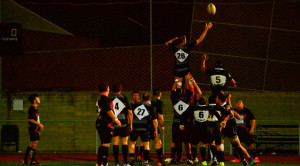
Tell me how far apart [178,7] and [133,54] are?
8.35 ft

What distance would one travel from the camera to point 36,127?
15.1 m

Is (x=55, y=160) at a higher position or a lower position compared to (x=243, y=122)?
lower

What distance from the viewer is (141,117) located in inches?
545

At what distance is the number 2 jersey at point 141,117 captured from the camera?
45.3ft

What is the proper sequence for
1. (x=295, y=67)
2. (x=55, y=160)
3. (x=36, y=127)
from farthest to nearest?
(x=295, y=67), (x=55, y=160), (x=36, y=127)

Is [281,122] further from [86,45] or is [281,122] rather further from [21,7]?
[21,7]

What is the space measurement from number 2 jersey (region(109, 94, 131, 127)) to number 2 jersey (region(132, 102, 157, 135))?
0.30 metres

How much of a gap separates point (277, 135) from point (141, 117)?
6.77m

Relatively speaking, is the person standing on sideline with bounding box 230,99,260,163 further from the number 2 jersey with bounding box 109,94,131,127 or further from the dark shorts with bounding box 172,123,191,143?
the number 2 jersey with bounding box 109,94,131,127

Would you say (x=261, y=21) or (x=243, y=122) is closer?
(x=243, y=122)

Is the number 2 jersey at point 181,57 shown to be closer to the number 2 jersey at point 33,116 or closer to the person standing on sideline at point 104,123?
the person standing on sideline at point 104,123

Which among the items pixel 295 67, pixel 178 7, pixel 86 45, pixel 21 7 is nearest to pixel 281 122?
pixel 295 67

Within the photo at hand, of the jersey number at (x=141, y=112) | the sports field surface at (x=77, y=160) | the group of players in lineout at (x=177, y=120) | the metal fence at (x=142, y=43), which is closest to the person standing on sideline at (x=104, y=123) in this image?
the group of players in lineout at (x=177, y=120)

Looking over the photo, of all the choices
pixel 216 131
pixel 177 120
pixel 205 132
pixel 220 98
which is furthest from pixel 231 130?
pixel 177 120
